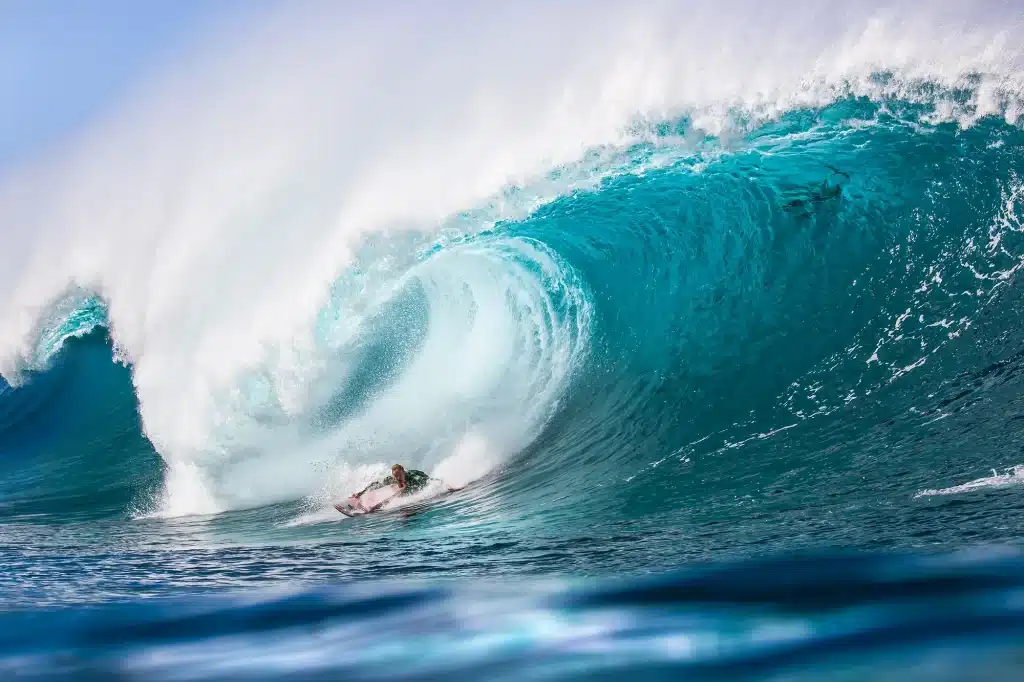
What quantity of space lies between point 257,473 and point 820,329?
6821mm

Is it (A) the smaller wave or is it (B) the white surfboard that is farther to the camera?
(B) the white surfboard

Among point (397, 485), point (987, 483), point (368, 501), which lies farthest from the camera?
point (397, 485)

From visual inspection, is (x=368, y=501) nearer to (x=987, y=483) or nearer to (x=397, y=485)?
(x=397, y=485)

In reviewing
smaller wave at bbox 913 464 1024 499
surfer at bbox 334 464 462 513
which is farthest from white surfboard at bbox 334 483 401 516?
smaller wave at bbox 913 464 1024 499

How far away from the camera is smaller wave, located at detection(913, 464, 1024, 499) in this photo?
5355mm

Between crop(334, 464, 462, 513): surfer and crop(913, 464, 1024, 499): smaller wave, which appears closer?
crop(913, 464, 1024, 499): smaller wave

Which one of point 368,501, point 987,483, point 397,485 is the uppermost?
point 397,485

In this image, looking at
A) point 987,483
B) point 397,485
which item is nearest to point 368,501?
point 397,485

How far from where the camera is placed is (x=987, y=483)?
5426 mm

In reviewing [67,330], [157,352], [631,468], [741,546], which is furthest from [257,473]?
[67,330]

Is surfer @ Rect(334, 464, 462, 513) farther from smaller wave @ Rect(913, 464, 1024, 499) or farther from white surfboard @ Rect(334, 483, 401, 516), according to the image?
smaller wave @ Rect(913, 464, 1024, 499)

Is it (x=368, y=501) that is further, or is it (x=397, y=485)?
(x=397, y=485)

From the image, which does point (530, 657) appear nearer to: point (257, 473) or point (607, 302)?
point (257, 473)

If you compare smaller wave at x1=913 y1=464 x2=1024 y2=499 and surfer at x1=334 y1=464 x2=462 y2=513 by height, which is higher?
surfer at x1=334 y1=464 x2=462 y2=513
